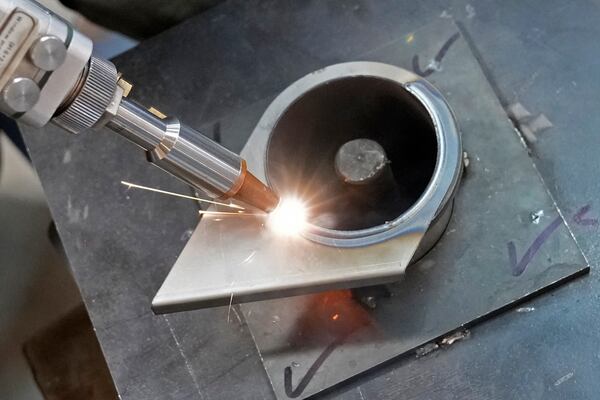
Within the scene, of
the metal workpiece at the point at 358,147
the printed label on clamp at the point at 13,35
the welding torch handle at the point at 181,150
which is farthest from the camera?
the metal workpiece at the point at 358,147

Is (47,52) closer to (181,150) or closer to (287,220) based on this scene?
(181,150)

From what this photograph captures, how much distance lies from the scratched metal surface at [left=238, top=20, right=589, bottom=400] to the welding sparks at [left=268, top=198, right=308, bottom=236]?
0.34 ft

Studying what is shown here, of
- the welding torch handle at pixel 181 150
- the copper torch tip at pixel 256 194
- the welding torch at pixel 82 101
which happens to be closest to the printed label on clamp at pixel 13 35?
the welding torch at pixel 82 101

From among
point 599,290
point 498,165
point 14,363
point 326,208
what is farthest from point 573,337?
point 14,363

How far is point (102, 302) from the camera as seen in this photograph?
3.10ft

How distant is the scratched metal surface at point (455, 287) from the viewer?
2.80ft

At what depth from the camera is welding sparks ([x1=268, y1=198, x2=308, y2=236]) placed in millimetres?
832

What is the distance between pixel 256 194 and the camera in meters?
0.81

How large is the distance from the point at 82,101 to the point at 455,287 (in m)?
0.47

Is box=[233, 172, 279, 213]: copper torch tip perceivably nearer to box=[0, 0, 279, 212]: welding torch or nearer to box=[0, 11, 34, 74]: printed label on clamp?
box=[0, 0, 279, 212]: welding torch

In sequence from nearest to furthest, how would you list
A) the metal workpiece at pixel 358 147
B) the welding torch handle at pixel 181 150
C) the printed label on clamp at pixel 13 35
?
the printed label on clamp at pixel 13 35, the welding torch handle at pixel 181 150, the metal workpiece at pixel 358 147

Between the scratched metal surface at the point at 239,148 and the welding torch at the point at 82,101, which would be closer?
the welding torch at the point at 82,101

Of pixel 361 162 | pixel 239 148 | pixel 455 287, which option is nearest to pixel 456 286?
pixel 455 287

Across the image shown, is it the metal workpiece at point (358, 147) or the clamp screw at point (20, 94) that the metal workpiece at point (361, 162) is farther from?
the clamp screw at point (20, 94)
